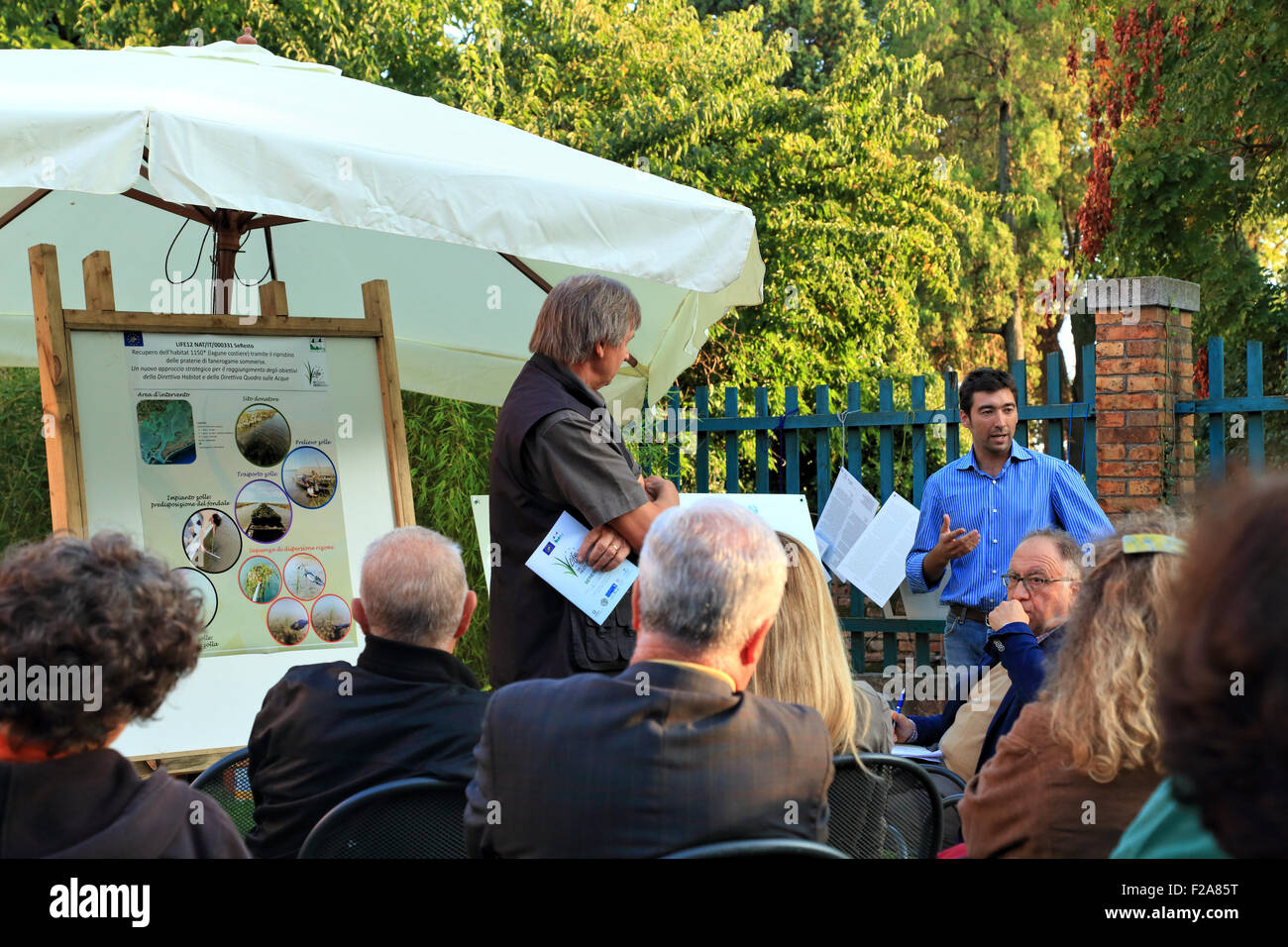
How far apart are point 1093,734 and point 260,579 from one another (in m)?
2.86

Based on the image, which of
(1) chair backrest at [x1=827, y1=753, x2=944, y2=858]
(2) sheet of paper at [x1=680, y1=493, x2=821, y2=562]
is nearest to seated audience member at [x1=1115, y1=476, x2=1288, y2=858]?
(1) chair backrest at [x1=827, y1=753, x2=944, y2=858]

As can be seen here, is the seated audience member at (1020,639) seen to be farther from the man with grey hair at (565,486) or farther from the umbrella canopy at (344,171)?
the umbrella canopy at (344,171)

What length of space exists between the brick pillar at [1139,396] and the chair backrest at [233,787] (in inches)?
164

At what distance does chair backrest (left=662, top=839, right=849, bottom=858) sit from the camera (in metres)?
1.65

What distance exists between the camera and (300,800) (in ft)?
7.46

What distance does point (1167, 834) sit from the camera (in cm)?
137

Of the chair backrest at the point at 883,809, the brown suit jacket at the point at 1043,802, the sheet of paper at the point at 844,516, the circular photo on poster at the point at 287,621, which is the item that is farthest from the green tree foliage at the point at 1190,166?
the brown suit jacket at the point at 1043,802

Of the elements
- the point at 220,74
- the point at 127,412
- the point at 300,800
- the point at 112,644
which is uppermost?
the point at 220,74

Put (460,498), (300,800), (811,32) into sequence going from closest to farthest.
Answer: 1. (300,800)
2. (460,498)
3. (811,32)

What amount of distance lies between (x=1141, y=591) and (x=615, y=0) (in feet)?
47.9

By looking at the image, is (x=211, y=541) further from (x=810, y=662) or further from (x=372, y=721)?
(x=810, y=662)

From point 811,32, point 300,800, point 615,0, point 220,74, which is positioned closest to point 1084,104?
point 811,32

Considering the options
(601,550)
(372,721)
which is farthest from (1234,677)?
(601,550)

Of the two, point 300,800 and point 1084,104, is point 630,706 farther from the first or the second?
point 1084,104
